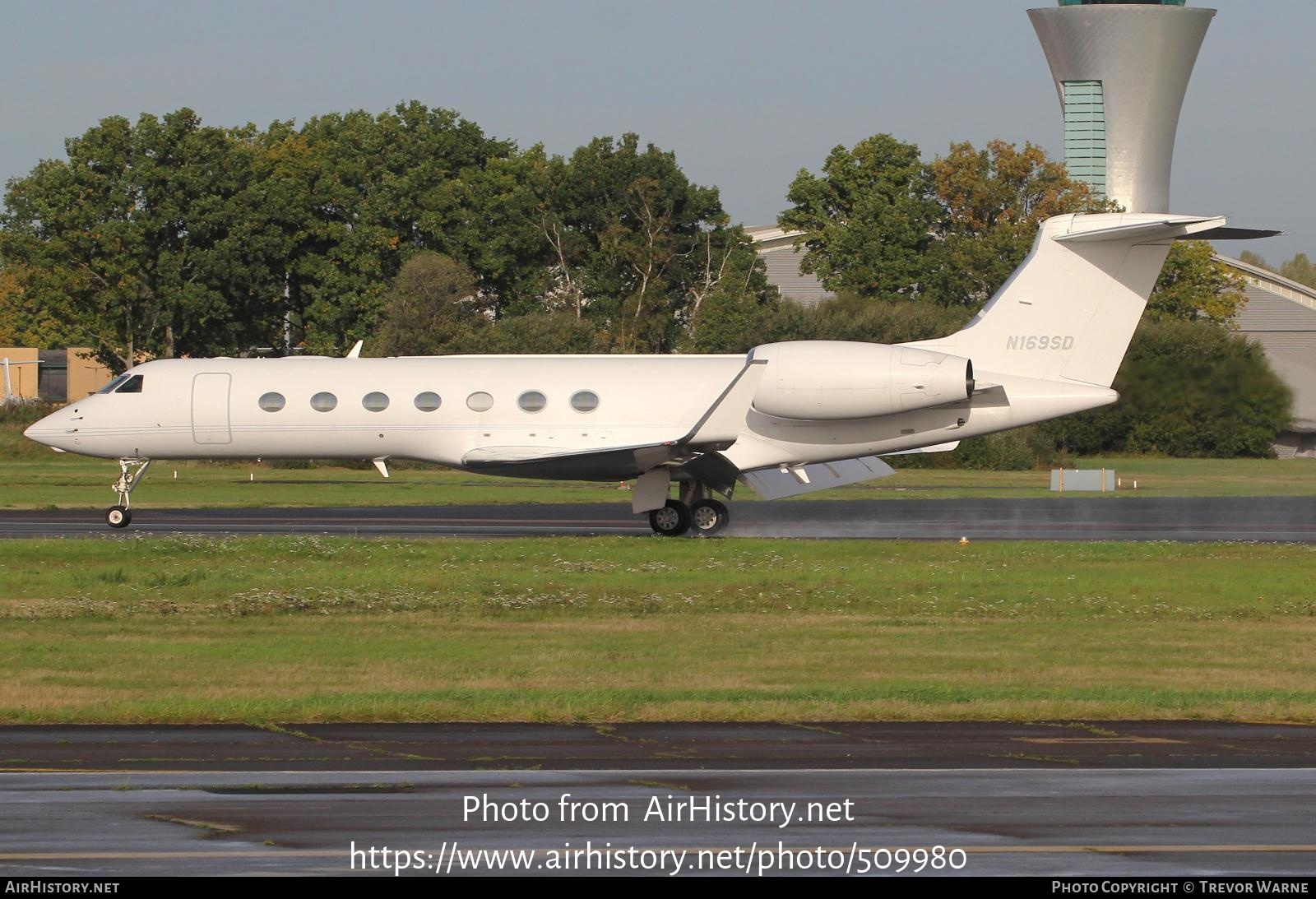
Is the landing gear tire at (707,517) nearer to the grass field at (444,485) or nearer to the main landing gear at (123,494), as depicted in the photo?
the main landing gear at (123,494)

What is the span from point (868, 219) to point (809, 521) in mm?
46693

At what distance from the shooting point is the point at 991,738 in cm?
1103

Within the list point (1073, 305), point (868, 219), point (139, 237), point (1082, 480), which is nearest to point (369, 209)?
point (139, 237)

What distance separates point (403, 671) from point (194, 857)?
21.5 feet

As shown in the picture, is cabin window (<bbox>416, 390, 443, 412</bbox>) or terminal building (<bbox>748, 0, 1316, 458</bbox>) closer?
cabin window (<bbox>416, 390, 443, 412</bbox>)

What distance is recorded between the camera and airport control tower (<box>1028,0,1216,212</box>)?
97.8 meters

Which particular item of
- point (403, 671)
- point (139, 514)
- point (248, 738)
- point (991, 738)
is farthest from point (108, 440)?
point (991, 738)

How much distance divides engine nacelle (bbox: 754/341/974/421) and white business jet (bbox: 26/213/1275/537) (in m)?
0.03

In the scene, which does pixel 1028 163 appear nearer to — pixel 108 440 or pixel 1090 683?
pixel 108 440

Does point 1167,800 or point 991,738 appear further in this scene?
point 991,738

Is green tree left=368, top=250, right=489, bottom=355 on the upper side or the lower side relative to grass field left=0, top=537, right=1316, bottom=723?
upper

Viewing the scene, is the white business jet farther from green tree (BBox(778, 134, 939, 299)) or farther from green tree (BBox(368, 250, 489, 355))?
green tree (BBox(778, 134, 939, 299))

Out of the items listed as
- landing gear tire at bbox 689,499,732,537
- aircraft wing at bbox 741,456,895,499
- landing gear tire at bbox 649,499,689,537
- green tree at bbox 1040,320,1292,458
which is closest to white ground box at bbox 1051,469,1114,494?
green tree at bbox 1040,320,1292,458

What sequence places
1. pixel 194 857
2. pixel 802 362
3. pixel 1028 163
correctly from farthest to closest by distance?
pixel 1028 163, pixel 802 362, pixel 194 857
